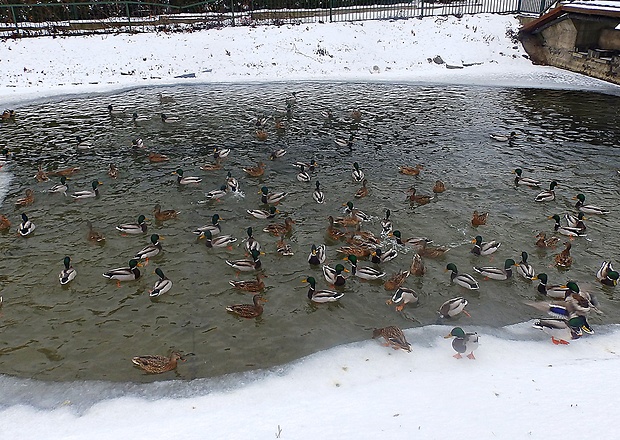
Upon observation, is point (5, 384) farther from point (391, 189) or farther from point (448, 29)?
point (448, 29)

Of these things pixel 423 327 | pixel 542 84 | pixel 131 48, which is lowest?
pixel 423 327

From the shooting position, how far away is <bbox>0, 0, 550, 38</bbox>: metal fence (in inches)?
1508

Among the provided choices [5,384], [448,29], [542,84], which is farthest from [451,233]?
[448,29]

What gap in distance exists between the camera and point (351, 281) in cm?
1093

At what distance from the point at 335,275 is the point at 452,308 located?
2.58 metres

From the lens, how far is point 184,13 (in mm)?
44781

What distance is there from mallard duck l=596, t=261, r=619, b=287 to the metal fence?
115ft

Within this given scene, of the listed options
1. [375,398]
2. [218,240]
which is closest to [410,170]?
[218,240]

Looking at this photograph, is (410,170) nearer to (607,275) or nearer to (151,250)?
(607,275)

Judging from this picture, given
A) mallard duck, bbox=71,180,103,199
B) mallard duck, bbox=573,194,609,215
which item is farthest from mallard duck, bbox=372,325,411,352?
mallard duck, bbox=71,180,103,199

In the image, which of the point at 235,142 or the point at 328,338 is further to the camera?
the point at 235,142

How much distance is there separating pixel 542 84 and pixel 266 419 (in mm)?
28976

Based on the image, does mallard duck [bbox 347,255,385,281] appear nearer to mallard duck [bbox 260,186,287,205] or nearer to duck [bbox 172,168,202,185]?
mallard duck [bbox 260,186,287,205]

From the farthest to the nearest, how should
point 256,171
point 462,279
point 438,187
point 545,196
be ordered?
point 256,171 < point 438,187 < point 545,196 < point 462,279
